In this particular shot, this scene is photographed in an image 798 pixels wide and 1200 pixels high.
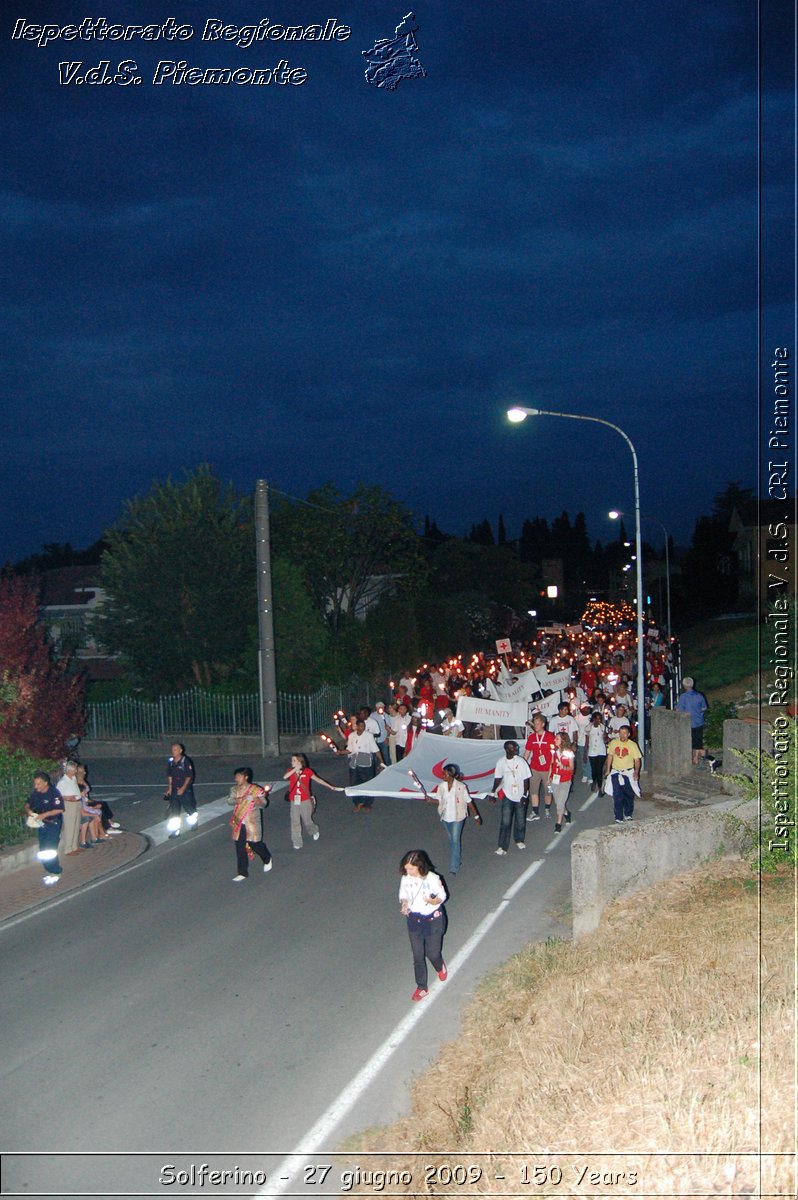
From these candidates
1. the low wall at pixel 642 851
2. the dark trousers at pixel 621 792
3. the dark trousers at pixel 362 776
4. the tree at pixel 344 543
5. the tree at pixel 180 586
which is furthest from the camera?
the tree at pixel 344 543

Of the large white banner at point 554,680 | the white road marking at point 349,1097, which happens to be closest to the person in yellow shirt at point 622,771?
the white road marking at point 349,1097

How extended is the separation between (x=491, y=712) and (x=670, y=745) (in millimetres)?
3406

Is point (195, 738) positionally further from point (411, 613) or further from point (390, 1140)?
point (390, 1140)

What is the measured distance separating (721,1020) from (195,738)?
71.0ft

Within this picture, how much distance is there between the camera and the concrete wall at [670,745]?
1734cm

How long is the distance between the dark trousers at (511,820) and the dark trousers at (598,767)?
3574 mm

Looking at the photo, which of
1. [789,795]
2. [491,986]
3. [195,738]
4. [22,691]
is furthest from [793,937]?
[195,738]

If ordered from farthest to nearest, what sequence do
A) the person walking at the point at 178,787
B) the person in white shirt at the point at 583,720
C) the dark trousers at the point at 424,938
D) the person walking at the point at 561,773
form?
the person in white shirt at the point at 583,720
the person walking at the point at 178,787
the person walking at the point at 561,773
the dark trousers at the point at 424,938

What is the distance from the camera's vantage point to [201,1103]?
698 centimetres

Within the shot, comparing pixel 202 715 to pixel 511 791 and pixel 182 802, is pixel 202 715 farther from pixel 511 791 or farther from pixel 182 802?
pixel 511 791

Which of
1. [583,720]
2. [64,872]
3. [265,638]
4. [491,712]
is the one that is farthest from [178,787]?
[265,638]

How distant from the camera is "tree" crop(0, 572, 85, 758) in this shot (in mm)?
15695

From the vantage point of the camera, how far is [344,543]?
123ft

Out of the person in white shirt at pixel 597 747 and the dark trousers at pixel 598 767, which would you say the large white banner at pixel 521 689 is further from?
the dark trousers at pixel 598 767
